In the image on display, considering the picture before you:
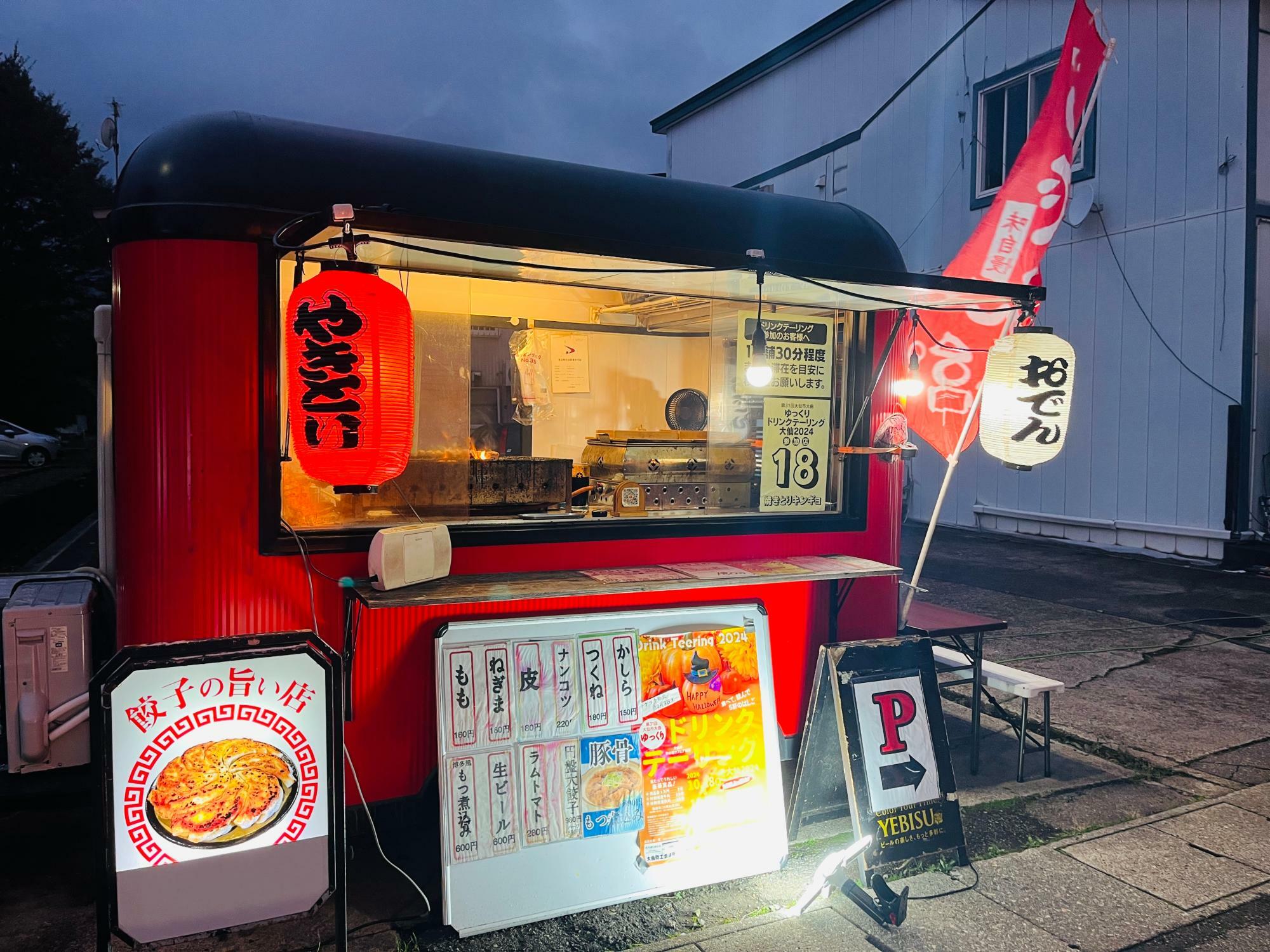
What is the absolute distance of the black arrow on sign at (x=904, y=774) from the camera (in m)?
4.21

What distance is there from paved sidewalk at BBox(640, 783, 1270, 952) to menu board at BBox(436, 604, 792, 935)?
0.40m

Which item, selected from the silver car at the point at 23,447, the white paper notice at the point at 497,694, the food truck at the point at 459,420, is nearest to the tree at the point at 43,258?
the silver car at the point at 23,447

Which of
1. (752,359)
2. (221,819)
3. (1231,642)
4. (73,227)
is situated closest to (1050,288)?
(1231,642)

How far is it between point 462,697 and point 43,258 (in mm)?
38526

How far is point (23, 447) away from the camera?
28812 millimetres

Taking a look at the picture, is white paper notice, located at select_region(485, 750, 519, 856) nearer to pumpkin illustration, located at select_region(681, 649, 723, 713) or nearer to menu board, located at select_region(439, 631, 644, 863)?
menu board, located at select_region(439, 631, 644, 863)

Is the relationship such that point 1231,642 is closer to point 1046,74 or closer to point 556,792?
point 556,792

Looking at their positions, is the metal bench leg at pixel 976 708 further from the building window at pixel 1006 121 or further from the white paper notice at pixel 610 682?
the building window at pixel 1006 121

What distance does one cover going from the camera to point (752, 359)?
15.0ft

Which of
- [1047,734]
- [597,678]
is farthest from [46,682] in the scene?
[1047,734]

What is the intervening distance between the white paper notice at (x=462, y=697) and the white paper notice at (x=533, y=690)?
0.17 meters

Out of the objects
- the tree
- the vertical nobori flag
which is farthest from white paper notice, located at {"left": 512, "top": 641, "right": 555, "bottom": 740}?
the tree

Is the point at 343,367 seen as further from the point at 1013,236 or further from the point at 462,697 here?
the point at 1013,236

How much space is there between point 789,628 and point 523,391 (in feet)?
10.4
